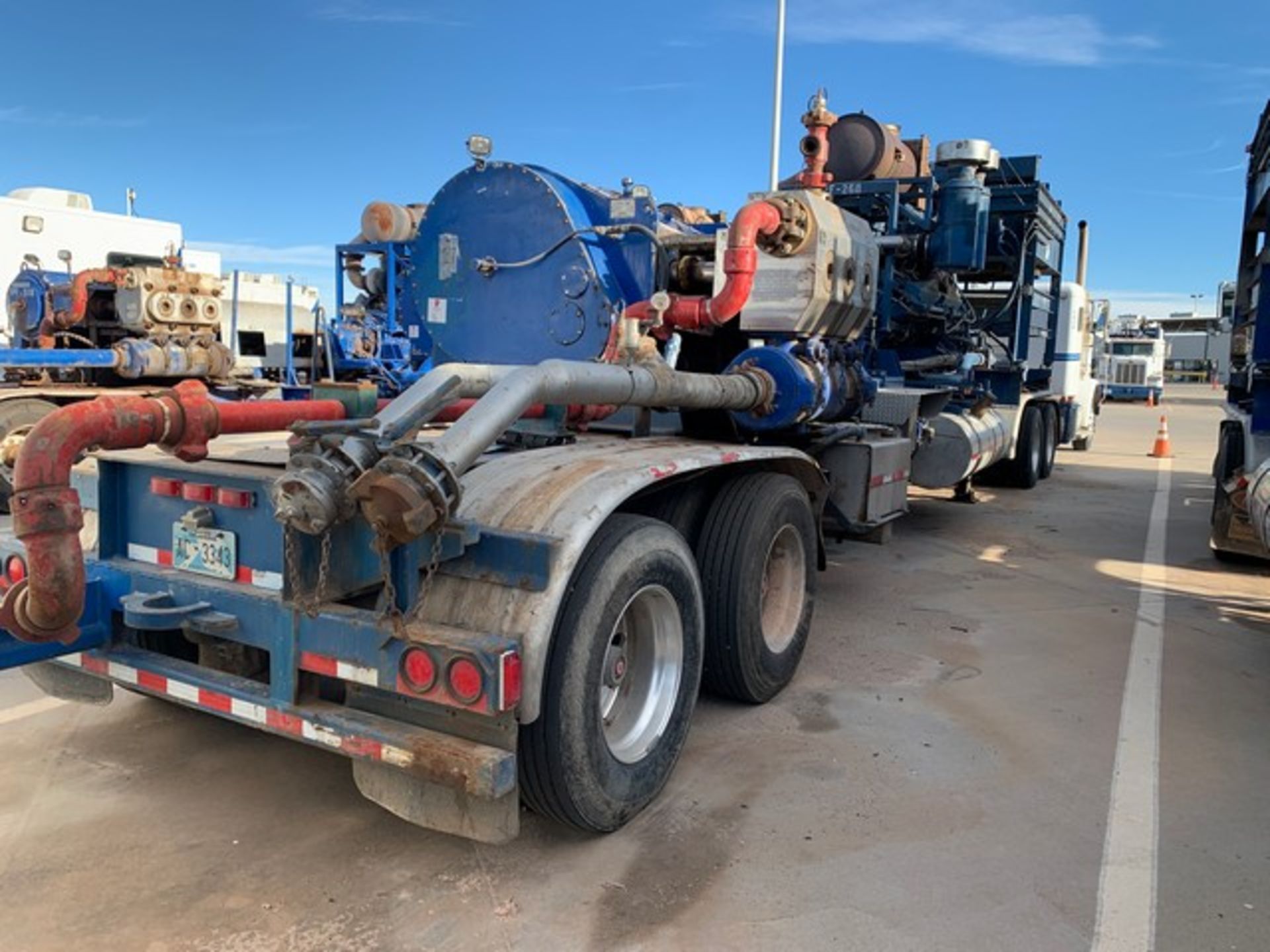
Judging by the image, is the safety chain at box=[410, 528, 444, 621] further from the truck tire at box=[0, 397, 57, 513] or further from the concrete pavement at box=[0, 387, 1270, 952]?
the truck tire at box=[0, 397, 57, 513]

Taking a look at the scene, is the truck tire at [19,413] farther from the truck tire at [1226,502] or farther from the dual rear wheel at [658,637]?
the truck tire at [1226,502]

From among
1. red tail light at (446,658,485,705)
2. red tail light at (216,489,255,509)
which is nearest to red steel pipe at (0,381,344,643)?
red tail light at (216,489,255,509)

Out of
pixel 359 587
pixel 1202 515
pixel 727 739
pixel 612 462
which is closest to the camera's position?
pixel 359 587

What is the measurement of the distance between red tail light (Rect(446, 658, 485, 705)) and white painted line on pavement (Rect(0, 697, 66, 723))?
106 inches

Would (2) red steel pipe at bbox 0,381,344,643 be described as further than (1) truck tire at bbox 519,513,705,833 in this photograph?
No

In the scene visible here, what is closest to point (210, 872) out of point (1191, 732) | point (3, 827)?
point (3, 827)

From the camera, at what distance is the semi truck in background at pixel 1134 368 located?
38.7 meters

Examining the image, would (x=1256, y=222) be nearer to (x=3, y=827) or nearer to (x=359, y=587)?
(x=359, y=587)

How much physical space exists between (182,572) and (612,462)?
1523 mm

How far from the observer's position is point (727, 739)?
4254 mm

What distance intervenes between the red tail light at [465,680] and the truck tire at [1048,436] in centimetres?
1223

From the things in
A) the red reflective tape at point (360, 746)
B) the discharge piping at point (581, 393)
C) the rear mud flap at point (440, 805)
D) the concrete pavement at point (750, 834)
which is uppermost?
the discharge piping at point (581, 393)

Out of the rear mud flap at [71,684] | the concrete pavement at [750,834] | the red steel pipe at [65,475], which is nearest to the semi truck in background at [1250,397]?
the concrete pavement at [750,834]

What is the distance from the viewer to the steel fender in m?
2.85
